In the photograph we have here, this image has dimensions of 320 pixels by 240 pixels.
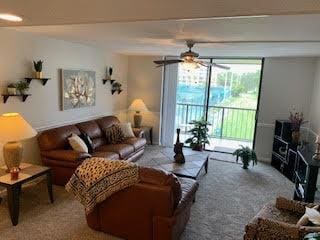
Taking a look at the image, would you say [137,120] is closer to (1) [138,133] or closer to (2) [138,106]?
(2) [138,106]

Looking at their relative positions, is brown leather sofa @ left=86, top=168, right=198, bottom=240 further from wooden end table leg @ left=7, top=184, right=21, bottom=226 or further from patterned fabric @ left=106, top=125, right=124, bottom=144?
patterned fabric @ left=106, top=125, right=124, bottom=144

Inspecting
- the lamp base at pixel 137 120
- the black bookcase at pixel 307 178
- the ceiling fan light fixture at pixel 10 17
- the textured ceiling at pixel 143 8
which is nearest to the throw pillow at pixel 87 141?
the lamp base at pixel 137 120

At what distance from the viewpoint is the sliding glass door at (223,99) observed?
6168 mm

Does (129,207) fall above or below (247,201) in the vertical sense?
above

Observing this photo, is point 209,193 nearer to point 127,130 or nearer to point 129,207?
point 129,207

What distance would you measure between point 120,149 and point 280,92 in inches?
143

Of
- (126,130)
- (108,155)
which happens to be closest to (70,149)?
(108,155)

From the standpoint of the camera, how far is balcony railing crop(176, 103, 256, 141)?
263 inches

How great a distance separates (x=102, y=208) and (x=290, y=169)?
3.77 meters

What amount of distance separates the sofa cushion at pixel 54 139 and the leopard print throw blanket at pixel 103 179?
63.2 inches

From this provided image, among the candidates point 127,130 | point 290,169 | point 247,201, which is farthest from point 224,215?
point 127,130

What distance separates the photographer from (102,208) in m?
2.66

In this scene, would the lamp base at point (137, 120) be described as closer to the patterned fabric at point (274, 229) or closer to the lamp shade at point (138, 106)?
the lamp shade at point (138, 106)

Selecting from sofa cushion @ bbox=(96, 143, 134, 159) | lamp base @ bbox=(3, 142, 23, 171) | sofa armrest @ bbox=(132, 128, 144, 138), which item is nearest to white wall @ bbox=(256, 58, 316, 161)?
sofa armrest @ bbox=(132, 128, 144, 138)
